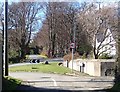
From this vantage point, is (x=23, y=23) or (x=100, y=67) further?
(x=23, y=23)

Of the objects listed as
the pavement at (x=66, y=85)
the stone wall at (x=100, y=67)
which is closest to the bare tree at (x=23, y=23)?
the stone wall at (x=100, y=67)

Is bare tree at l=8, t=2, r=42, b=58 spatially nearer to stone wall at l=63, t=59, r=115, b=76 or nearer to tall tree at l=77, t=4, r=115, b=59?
tall tree at l=77, t=4, r=115, b=59

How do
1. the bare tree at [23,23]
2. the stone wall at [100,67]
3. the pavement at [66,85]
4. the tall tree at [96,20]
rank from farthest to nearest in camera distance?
1. the bare tree at [23,23]
2. the tall tree at [96,20]
3. the stone wall at [100,67]
4. the pavement at [66,85]

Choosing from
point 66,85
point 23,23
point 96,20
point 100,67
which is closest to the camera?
point 66,85

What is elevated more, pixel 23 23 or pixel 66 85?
pixel 23 23

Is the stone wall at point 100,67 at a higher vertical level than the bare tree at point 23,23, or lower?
lower

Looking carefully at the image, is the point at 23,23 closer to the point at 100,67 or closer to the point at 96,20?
the point at 96,20

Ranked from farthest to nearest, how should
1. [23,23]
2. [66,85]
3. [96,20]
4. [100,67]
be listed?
1. [23,23]
2. [96,20]
3. [100,67]
4. [66,85]

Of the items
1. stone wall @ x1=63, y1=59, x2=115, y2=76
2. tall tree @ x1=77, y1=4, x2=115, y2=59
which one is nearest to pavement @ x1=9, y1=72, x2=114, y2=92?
stone wall @ x1=63, y1=59, x2=115, y2=76

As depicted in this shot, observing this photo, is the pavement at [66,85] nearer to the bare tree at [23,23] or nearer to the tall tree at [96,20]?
the tall tree at [96,20]

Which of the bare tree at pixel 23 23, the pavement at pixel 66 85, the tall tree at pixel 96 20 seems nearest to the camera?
the pavement at pixel 66 85

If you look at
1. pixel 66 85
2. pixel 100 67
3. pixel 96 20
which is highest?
pixel 96 20

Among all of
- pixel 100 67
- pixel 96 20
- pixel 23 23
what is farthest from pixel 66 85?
pixel 23 23

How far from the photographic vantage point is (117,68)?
52.1ft
